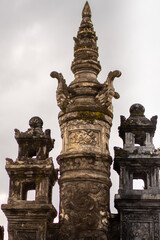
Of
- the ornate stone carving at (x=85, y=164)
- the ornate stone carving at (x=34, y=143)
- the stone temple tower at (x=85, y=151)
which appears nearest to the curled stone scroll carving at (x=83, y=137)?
the stone temple tower at (x=85, y=151)

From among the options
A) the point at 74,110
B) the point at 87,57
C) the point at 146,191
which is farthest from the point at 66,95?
the point at 146,191

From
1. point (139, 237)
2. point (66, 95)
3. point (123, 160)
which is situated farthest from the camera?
point (66, 95)

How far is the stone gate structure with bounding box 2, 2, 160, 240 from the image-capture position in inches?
607

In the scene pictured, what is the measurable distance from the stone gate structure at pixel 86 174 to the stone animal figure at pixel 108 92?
34 millimetres

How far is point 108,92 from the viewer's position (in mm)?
17188

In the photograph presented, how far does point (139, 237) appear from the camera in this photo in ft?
49.9

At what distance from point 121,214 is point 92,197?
1.04 m

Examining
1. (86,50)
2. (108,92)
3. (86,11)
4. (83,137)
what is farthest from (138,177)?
(86,11)

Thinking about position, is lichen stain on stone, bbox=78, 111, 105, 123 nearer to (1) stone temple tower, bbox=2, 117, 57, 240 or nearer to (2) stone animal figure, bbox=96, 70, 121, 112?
(2) stone animal figure, bbox=96, 70, 121, 112

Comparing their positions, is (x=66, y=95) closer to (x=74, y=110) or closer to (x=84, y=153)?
(x=74, y=110)

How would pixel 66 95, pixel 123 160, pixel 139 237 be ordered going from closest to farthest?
pixel 139 237 < pixel 123 160 < pixel 66 95

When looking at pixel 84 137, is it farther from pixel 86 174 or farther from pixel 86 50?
pixel 86 50

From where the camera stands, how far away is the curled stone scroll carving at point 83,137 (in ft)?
53.7

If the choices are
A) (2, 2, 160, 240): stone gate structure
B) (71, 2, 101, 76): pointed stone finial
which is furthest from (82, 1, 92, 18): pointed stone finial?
(2, 2, 160, 240): stone gate structure
